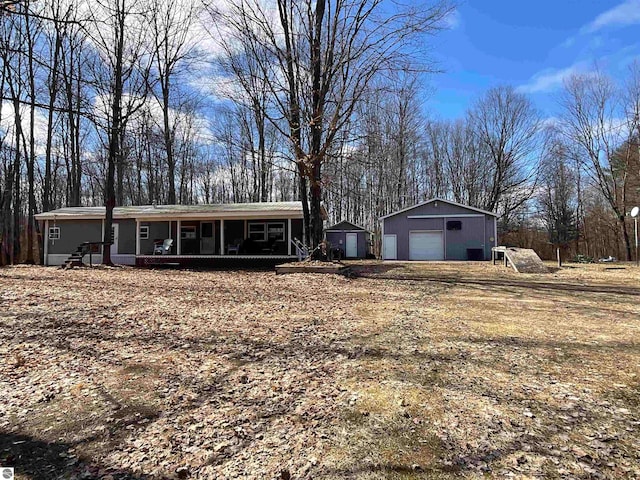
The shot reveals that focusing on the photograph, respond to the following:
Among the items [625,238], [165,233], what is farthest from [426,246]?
[165,233]

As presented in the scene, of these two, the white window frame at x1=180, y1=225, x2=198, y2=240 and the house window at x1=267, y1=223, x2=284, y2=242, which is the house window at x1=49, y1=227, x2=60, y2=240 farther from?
the house window at x1=267, y1=223, x2=284, y2=242

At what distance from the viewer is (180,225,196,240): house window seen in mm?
18141

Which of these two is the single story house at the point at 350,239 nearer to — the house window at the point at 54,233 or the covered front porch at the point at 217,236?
the covered front porch at the point at 217,236

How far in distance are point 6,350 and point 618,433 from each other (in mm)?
5855

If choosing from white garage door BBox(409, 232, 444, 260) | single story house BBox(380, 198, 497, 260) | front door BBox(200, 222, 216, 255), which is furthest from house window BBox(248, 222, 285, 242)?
white garage door BBox(409, 232, 444, 260)

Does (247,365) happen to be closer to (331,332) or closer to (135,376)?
(135,376)

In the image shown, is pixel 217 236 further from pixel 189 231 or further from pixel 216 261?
pixel 216 261

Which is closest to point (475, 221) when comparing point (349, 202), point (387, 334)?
point (349, 202)

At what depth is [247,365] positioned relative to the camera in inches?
151

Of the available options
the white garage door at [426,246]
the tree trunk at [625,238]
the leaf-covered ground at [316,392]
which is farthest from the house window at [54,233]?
the tree trunk at [625,238]

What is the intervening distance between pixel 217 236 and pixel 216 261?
2.86 meters

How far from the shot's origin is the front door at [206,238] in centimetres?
1792

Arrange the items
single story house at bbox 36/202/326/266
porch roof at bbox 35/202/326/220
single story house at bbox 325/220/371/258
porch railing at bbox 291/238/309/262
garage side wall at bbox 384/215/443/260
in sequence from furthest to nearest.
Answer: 1. single story house at bbox 325/220/371/258
2. garage side wall at bbox 384/215/443/260
3. single story house at bbox 36/202/326/266
4. porch roof at bbox 35/202/326/220
5. porch railing at bbox 291/238/309/262

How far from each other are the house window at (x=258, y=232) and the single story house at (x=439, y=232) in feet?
28.2
